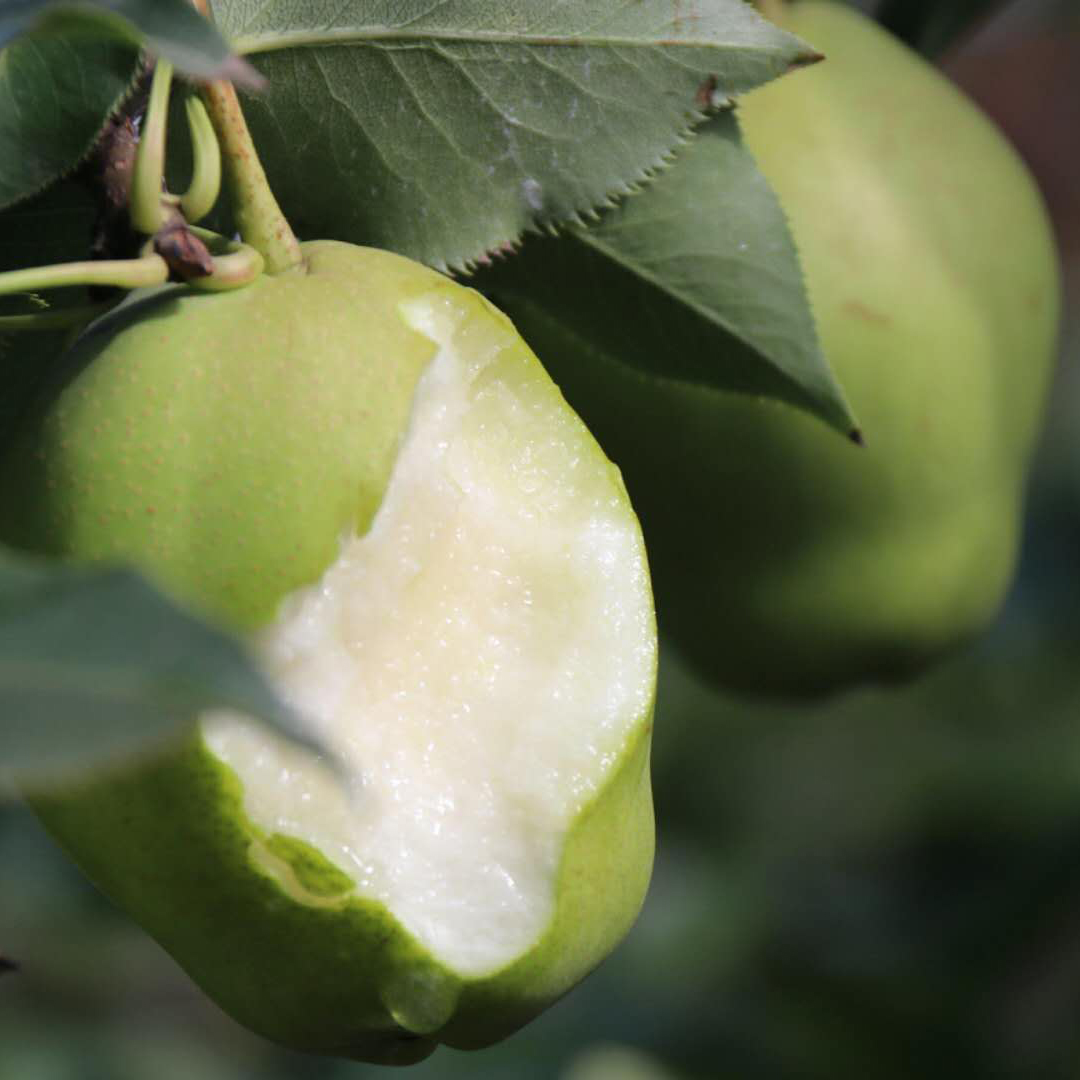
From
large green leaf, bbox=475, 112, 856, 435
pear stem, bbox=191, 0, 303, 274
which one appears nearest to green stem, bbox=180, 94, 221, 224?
pear stem, bbox=191, 0, 303, 274

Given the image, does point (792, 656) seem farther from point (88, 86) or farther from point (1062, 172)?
point (1062, 172)

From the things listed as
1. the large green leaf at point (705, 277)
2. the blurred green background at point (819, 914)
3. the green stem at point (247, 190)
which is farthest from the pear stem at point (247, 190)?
the blurred green background at point (819, 914)

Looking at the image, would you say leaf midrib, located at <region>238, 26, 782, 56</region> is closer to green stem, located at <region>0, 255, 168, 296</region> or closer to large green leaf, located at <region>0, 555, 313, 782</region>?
green stem, located at <region>0, 255, 168, 296</region>

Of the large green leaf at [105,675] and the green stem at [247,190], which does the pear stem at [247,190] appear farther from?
the large green leaf at [105,675]

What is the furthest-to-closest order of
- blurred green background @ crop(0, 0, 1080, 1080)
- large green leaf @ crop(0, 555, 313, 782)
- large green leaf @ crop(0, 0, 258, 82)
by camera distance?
blurred green background @ crop(0, 0, 1080, 1080), large green leaf @ crop(0, 0, 258, 82), large green leaf @ crop(0, 555, 313, 782)

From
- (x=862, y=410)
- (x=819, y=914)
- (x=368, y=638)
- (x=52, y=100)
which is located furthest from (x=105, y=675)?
(x=819, y=914)

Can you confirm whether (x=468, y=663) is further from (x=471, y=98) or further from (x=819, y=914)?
(x=819, y=914)

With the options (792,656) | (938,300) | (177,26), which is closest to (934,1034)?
(792,656)
